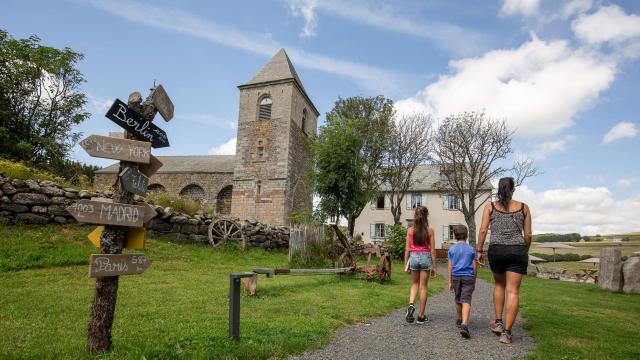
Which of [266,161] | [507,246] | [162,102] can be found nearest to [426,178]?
[266,161]

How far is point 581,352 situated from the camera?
164 inches

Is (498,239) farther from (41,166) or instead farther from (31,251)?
(41,166)

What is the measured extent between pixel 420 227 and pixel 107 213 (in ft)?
13.9

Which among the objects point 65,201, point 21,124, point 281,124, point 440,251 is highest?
point 281,124

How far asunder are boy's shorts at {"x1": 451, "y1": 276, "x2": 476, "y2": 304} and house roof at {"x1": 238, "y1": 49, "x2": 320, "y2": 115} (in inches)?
952

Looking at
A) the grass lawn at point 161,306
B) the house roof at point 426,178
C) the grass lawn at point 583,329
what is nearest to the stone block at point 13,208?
the grass lawn at point 161,306

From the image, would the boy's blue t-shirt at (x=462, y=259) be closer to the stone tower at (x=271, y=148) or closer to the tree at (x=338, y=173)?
the tree at (x=338, y=173)

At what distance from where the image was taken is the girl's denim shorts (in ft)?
18.4

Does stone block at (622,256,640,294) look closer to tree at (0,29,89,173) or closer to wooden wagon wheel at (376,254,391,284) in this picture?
wooden wagon wheel at (376,254,391,284)

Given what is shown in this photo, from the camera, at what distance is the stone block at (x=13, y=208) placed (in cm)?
938

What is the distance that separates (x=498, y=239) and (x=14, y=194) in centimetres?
1136

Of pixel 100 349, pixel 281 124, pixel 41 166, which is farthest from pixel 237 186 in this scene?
pixel 100 349

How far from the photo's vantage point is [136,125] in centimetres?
394

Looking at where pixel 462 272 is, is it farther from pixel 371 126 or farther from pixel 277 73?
pixel 277 73
